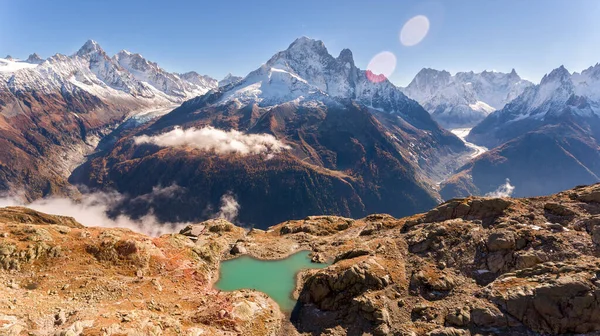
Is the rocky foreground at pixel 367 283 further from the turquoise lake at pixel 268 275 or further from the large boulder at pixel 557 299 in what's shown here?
the turquoise lake at pixel 268 275

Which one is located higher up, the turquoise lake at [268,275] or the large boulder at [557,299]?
the large boulder at [557,299]

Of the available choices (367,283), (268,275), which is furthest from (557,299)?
(268,275)

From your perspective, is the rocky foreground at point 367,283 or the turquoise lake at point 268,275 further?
the turquoise lake at point 268,275

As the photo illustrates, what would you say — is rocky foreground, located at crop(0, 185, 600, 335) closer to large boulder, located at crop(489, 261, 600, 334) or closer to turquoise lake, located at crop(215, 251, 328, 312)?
large boulder, located at crop(489, 261, 600, 334)

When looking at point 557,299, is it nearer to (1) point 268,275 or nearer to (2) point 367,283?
(2) point 367,283

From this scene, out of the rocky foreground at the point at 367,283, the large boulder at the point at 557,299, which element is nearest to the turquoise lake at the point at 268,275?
the rocky foreground at the point at 367,283

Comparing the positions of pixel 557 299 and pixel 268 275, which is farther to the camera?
pixel 268 275

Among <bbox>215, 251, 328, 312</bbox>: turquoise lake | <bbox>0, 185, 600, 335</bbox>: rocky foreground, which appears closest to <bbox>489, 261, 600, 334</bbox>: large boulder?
<bbox>0, 185, 600, 335</bbox>: rocky foreground
